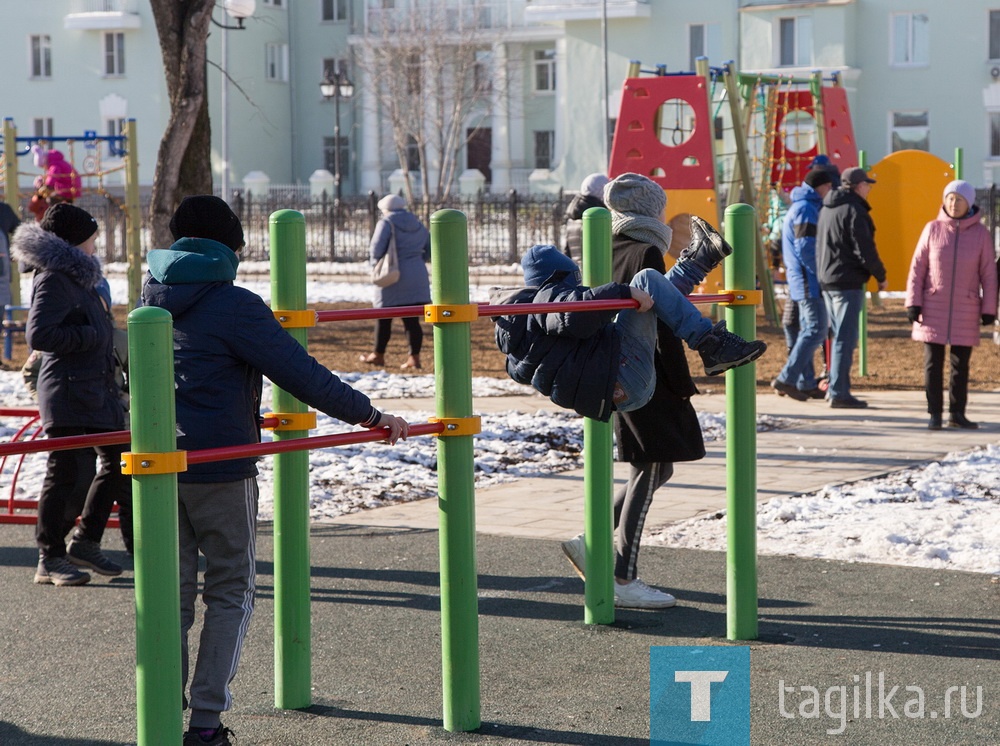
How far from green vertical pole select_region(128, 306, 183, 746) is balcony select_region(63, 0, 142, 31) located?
51.0 m

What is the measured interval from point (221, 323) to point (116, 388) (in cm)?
257

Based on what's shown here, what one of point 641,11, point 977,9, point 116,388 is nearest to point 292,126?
point 641,11

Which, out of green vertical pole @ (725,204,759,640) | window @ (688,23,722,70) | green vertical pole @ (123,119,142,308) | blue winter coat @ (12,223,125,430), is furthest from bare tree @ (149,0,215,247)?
window @ (688,23,722,70)

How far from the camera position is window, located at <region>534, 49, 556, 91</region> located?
5394 cm

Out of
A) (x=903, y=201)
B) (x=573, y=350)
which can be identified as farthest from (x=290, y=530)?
(x=903, y=201)

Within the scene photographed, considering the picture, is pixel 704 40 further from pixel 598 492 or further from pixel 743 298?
pixel 598 492

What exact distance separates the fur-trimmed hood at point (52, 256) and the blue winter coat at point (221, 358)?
82.4 inches

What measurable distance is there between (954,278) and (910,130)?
38547 mm

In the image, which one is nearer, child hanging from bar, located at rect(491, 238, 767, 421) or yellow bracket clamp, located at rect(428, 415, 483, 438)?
yellow bracket clamp, located at rect(428, 415, 483, 438)

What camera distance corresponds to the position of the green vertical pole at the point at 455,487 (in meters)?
4.50

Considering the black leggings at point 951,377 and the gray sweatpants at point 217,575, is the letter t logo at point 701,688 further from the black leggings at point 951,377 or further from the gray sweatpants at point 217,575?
the black leggings at point 951,377

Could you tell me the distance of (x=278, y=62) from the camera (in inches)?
2223

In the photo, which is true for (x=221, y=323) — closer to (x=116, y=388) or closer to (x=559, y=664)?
(x=559, y=664)

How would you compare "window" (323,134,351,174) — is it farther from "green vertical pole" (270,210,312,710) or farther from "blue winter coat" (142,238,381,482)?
"blue winter coat" (142,238,381,482)
